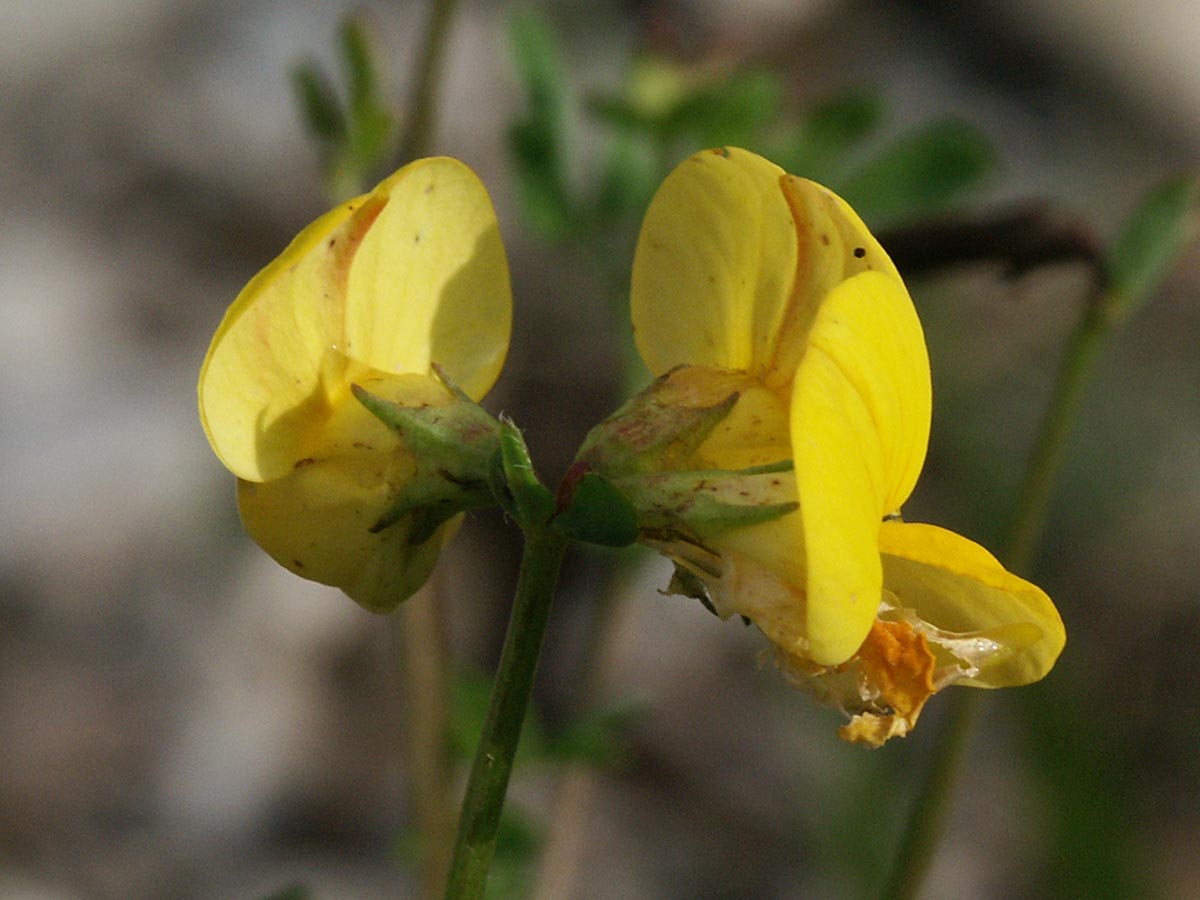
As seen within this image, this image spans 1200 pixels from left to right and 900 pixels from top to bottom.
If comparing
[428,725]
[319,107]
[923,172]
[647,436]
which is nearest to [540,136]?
[319,107]

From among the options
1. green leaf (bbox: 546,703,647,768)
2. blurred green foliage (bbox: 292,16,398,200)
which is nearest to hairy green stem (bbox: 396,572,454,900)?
green leaf (bbox: 546,703,647,768)

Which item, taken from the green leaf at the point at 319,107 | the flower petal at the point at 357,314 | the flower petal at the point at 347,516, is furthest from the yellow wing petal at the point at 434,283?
the green leaf at the point at 319,107

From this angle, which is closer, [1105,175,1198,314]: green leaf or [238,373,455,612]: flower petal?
[238,373,455,612]: flower petal

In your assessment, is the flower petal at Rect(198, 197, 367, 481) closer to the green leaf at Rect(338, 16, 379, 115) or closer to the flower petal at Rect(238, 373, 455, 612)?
the flower petal at Rect(238, 373, 455, 612)

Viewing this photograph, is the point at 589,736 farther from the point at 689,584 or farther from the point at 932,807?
the point at 689,584

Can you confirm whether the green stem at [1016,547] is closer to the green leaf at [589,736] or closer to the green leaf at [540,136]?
the green leaf at [589,736]

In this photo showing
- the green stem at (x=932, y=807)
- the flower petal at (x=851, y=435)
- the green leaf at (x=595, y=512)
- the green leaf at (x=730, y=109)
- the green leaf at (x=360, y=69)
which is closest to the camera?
the flower petal at (x=851, y=435)

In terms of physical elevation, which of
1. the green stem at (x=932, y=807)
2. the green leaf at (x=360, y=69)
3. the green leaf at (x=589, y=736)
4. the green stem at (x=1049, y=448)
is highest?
the green leaf at (x=360, y=69)
